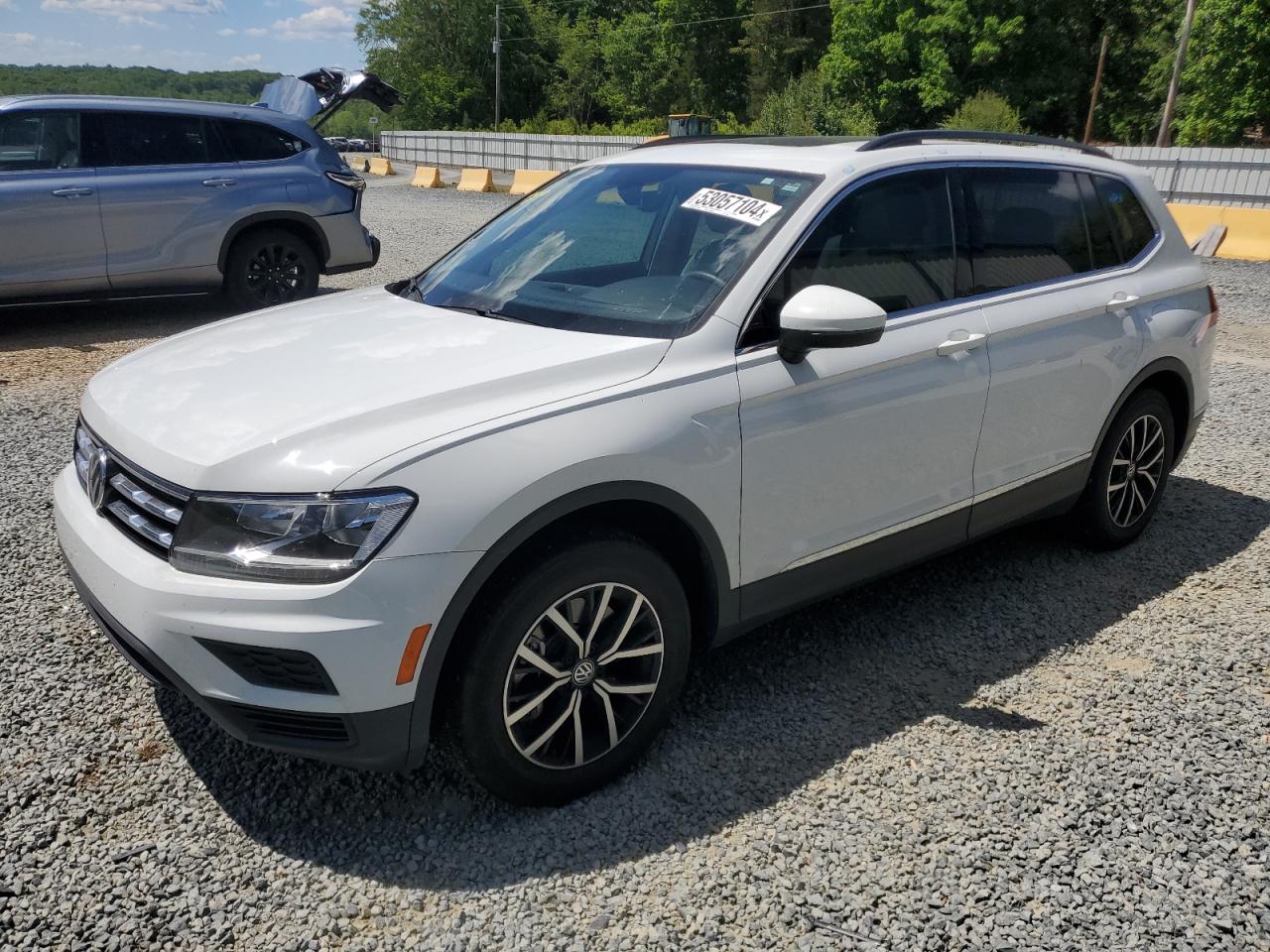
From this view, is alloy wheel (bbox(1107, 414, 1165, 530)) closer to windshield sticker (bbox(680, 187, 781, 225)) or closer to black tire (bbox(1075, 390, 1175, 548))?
black tire (bbox(1075, 390, 1175, 548))

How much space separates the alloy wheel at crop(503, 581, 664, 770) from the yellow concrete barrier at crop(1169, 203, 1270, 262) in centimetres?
1422

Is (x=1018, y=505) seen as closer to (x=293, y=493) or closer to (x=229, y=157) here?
(x=293, y=493)

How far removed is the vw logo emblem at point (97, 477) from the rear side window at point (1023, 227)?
292cm

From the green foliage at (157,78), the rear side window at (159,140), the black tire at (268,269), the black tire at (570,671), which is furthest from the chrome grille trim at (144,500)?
the green foliage at (157,78)

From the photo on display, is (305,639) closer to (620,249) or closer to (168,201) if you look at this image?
(620,249)

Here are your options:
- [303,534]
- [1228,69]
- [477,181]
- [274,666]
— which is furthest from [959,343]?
[1228,69]

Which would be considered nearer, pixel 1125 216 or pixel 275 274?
pixel 1125 216

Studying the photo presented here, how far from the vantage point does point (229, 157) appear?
9094 millimetres

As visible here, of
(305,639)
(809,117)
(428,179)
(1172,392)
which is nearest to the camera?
(305,639)

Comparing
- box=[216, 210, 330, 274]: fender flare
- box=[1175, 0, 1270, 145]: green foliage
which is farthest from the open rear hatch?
box=[1175, 0, 1270, 145]: green foliage

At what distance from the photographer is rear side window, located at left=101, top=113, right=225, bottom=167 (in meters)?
8.57

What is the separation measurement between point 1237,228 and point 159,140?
46.7 ft

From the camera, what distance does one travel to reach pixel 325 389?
9.12ft

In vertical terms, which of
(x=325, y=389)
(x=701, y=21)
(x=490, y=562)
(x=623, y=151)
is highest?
(x=701, y=21)
